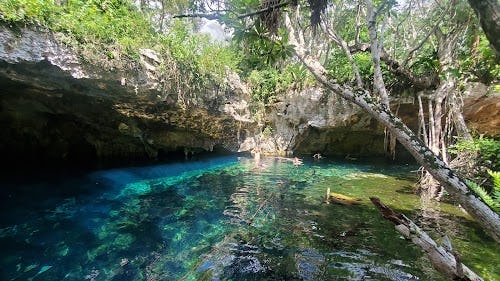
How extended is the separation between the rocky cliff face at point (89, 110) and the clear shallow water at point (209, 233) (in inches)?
110

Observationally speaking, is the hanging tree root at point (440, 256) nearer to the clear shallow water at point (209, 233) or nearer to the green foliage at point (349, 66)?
the clear shallow water at point (209, 233)

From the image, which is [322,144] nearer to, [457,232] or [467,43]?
[467,43]

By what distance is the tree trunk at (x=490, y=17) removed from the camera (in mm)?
2092

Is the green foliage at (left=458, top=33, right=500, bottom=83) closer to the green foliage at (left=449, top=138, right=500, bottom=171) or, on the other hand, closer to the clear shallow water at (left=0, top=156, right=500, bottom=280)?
the green foliage at (left=449, top=138, right=500, bottom=171)

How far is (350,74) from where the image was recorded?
12.2 metres

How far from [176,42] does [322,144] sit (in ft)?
38.4

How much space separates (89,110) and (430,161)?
37.0ft

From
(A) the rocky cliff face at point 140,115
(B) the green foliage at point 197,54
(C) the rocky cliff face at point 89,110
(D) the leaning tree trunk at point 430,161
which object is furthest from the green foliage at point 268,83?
(D) the leaning tree trunk at point 430,161

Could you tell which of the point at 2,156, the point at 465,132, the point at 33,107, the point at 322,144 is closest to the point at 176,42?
the point at 33,107

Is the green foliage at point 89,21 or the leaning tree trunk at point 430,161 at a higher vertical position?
the green foliage at point 89,21

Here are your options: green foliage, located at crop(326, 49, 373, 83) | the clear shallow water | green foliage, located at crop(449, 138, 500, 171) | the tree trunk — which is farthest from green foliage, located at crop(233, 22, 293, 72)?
green foliage, located at crop(326, 49, 373, 83)

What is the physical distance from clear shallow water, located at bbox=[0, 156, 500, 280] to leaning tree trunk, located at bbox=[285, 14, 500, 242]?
210cm

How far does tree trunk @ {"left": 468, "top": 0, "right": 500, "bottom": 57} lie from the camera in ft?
6.86

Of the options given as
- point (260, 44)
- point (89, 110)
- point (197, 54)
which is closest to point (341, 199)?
point (260, 44)
